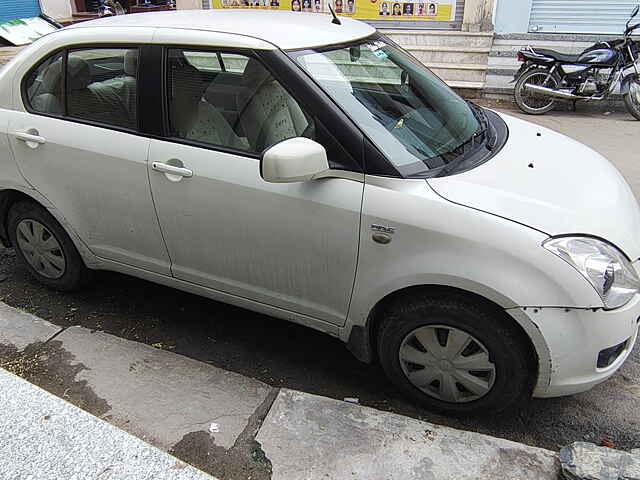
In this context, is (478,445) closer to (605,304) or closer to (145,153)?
(605,304)

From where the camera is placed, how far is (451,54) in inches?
356

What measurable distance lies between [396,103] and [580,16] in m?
7.46

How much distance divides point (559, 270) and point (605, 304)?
0.78ft

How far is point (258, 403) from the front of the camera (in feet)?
8.36

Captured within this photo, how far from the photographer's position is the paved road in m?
2.55

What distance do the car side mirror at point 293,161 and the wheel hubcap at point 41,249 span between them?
73.3 inches

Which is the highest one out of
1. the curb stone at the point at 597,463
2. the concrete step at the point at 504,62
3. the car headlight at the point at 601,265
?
the car headlight at the point at 601,265

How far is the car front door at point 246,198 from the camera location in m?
2.40

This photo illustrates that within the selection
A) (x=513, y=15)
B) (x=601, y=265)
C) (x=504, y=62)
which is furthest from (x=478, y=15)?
(x=601, y=265)

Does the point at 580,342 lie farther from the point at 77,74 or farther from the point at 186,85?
the point at 77,74

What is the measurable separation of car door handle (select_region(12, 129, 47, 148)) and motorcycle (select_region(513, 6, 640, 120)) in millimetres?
6867

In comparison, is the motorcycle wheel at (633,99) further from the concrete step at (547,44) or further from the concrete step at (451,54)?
the concrete step at (451,54)

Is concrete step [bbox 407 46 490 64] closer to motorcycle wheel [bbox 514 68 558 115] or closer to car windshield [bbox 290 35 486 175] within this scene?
motorcycle wheel [bbox 514 68 558 115]

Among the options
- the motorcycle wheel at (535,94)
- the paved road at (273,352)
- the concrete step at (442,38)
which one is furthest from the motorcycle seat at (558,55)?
the paved road at (273,352)
